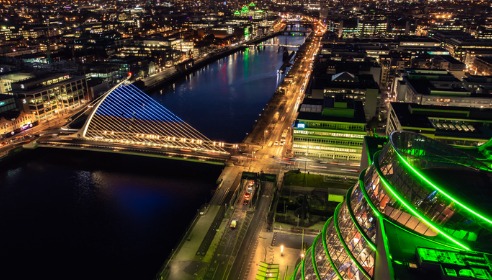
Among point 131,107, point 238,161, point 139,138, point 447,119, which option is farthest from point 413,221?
point 131,107

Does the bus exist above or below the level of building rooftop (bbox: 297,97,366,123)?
below

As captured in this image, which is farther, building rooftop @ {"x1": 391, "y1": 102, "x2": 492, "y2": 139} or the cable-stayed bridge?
the cable-stayed bridge

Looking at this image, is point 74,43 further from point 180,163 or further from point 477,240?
point 477,240

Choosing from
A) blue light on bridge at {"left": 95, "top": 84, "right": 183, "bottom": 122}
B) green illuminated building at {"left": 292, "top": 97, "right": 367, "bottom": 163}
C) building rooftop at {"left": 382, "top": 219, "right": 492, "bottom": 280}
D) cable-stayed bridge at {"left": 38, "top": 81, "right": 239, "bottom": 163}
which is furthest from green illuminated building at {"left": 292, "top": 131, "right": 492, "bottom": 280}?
blue light on bridge at {"left": 95, "top": 84, "right": 183, "bottom": 122}

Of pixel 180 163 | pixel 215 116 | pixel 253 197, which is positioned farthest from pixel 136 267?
pixel 215 116

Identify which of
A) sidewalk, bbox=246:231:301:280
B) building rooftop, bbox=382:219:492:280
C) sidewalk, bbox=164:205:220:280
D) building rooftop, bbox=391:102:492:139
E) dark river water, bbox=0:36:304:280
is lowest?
dark river water, bbox=0:36:304:280

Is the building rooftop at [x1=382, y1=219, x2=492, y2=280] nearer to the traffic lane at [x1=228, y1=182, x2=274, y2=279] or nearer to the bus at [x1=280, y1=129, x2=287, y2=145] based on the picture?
the traffic lane at [x1=228, y1=182, x2=274, y2=279]
